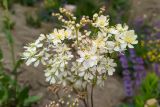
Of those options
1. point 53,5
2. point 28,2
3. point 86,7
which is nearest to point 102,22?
point 86,7

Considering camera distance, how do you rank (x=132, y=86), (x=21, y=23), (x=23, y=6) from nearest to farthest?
(x=132, y=86)
(x=21, y=23)
(x=23, y=6)

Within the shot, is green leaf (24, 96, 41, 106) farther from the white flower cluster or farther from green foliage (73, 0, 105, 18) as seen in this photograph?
green foliage (73, 0, 105, 18)

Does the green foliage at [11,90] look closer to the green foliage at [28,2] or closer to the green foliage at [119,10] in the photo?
the green foliage at [119,10]

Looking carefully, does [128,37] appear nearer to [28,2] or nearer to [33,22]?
[33,22]

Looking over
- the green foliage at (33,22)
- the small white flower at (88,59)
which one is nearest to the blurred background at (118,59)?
the green foliage at (33,22)

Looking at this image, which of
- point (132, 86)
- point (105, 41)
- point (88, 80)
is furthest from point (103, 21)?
point (132, 86)

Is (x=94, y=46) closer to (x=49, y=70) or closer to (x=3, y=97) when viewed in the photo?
(x=49, y=70)
